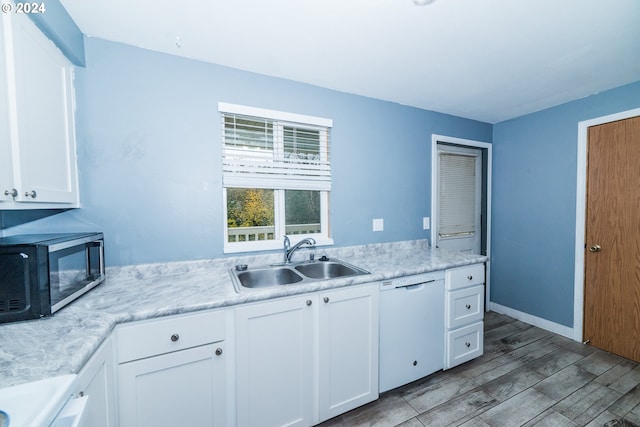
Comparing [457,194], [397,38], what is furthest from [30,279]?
[457,194]

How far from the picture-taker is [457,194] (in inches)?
117

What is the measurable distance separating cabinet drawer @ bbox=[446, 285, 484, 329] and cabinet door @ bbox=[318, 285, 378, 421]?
2.34 ft

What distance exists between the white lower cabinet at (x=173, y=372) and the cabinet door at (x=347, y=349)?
57 centimetres

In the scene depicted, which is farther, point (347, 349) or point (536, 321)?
point (536, 321)

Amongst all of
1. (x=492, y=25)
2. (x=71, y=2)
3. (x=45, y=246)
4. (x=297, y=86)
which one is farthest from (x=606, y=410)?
(x=71, y=2)

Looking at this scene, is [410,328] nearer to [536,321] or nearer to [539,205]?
[536,321]

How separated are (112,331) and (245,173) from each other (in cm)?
118

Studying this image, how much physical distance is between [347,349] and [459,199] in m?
2.30

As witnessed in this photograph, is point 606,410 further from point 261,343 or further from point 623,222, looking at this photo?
point 261,343

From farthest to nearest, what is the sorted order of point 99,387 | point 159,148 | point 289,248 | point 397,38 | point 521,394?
point 289,248, point 521,394, point 159,148, point 397,38, point 99,387

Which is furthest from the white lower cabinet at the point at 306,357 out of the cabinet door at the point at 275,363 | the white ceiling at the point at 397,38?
the white ceiling at the point at 397,38

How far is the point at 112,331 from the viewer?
1.06 m

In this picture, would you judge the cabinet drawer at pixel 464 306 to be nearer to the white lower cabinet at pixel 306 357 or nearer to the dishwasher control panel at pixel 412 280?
the dishwasher control panel at pixel 412 280

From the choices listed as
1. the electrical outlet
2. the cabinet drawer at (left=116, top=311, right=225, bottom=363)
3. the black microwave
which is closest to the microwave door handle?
the black microwave
